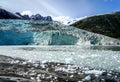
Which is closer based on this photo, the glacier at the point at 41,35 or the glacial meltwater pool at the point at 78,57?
the glacial meltwater pool at the point at 78,57

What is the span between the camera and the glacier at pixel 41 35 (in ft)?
272

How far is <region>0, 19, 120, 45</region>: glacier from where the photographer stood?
272ft

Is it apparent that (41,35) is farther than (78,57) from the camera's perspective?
Yes

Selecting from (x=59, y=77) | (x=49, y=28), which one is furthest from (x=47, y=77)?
(x=49, y=28)

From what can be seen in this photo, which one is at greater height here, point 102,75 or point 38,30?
point 38,30

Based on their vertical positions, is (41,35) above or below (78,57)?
above

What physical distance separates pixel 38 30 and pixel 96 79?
251ft

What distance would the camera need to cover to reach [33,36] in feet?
282

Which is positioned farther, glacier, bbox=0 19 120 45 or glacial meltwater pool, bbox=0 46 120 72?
glacier, bbox=0 19 120 45

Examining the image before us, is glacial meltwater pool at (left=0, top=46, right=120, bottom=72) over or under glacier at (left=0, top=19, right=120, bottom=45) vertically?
under

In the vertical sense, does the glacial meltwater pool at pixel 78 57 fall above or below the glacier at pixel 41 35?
below

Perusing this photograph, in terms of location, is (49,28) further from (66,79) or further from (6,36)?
(66,79)

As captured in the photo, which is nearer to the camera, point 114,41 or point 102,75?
point 102,75

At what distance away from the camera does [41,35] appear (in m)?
85.2
